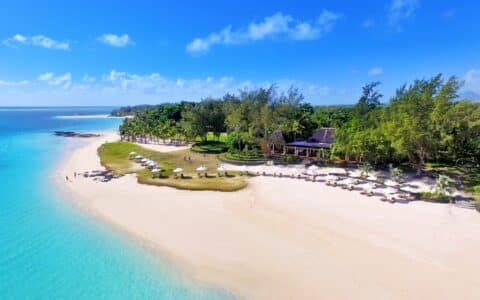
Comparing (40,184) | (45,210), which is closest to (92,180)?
(40,184)

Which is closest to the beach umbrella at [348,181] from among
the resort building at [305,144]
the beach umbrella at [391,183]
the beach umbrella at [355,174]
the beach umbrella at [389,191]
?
the beach umbrella at [355,174]

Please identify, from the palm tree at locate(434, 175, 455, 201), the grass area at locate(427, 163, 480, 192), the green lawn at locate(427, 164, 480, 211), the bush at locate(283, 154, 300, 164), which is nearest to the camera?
the palm tree at locate(434, 175, 455, 201)

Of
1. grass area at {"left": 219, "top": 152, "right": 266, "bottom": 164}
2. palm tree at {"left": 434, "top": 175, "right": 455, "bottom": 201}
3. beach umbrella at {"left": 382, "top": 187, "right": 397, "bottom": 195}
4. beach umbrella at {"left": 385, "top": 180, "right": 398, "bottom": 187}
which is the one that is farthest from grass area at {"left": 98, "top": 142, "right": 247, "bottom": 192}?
palm tree at {"left": 434, "top": 175, "right": 455, "bottom": 201}

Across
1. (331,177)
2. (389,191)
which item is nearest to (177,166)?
(331,177)

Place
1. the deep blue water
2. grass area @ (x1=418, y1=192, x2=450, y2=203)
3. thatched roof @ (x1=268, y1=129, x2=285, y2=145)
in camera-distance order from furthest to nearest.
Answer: thatched roof @ (x1=268, y1=129, x2=285, y2=145) → grass area @ (x1=418, y1=192, x2=450, y2=203) → the deep blue water

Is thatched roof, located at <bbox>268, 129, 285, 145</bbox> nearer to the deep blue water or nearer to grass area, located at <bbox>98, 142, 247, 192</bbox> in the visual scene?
grass area, located at <bbox>98, 142, 247, 192</bbox>

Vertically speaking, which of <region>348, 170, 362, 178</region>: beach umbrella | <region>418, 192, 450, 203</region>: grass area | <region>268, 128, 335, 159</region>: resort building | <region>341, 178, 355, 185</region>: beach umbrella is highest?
<region>268, 128, 335, 159</region>: resort building

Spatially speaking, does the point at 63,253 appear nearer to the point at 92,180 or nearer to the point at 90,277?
the point at 90,277

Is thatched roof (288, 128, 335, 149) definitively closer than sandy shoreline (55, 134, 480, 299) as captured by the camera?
No
